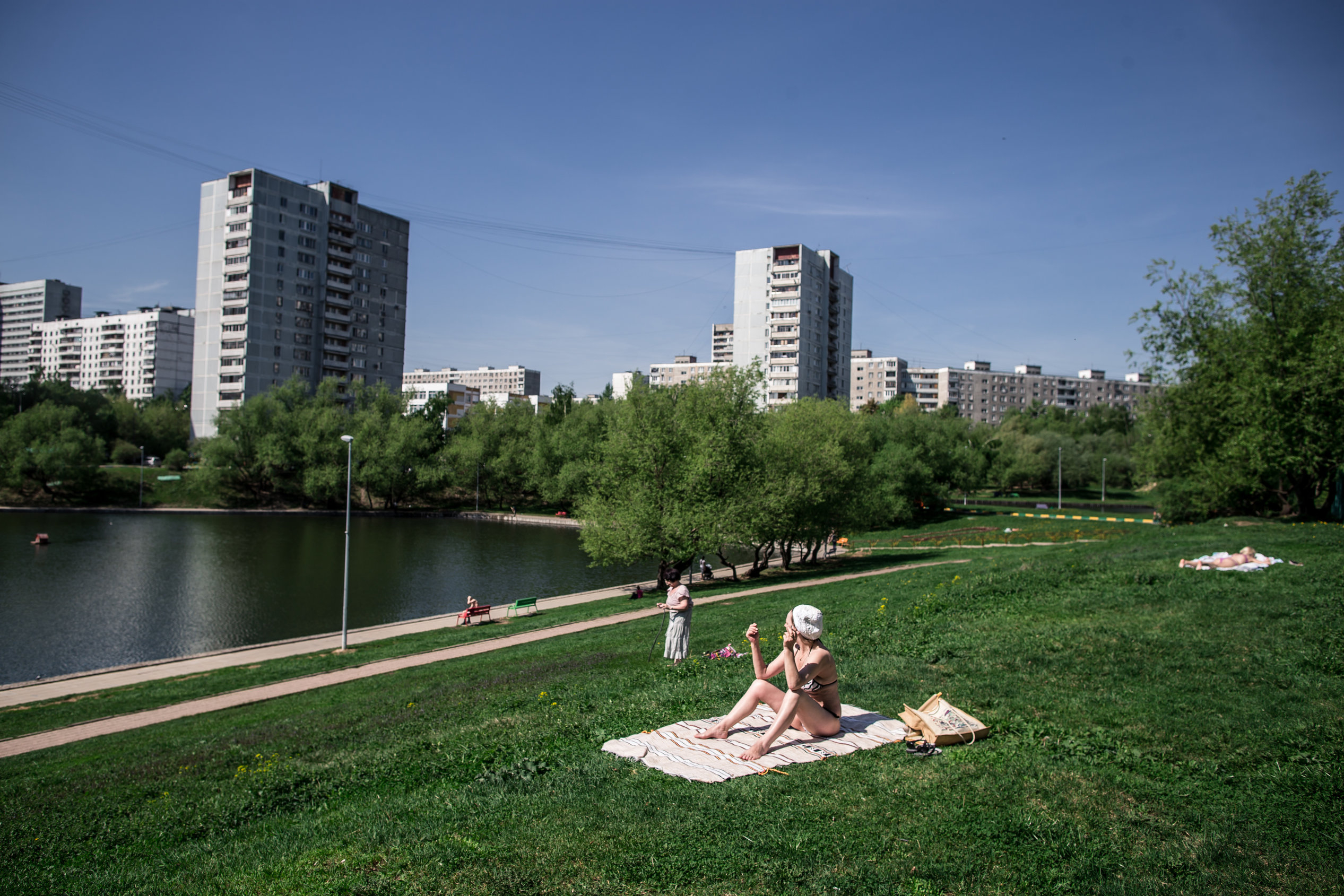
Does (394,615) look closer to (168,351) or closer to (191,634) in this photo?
(191,634)

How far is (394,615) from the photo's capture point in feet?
94.3

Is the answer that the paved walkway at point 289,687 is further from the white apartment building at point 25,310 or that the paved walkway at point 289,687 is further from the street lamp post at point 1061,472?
the white apartment building at point 25,310

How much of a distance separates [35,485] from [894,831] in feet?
283

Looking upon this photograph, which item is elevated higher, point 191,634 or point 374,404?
point 374,404

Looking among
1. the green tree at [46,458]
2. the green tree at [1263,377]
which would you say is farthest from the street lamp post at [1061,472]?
the green tree at [46,458]

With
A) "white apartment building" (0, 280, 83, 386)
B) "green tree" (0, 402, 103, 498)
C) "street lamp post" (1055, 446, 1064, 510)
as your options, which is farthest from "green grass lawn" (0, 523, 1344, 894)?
"white apartment building" (0, 280, 83, 386)

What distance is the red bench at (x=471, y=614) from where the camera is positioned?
1001 inches

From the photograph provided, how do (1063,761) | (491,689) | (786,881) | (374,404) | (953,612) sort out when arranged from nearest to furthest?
(786,881) < (1063,761) < (491,689) < (953,612) < (374,404)

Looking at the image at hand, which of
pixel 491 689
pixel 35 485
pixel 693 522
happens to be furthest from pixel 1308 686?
pixel 35 485

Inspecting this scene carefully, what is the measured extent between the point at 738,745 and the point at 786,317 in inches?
3491

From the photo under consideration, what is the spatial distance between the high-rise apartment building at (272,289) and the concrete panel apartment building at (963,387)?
102744 millimetres

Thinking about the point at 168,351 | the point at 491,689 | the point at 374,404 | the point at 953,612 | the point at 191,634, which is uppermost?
the point at 168,351

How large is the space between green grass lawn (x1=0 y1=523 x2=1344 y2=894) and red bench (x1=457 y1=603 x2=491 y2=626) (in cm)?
1217

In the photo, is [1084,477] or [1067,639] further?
[1084,477]
